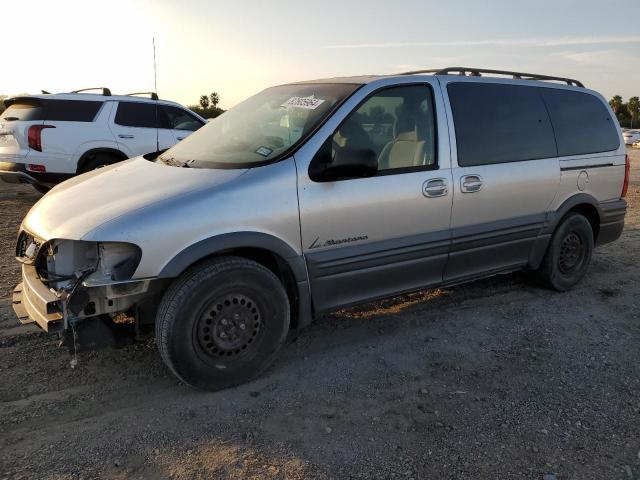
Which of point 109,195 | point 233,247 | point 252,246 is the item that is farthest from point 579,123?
point 109,195

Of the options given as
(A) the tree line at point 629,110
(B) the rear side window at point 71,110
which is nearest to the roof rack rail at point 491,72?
(B) the rear side window at point 71,110

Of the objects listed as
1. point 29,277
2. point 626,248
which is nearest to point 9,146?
point 29,277

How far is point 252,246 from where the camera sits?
324 centimetres

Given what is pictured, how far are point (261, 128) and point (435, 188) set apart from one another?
1.32 m

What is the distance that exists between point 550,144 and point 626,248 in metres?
2.86

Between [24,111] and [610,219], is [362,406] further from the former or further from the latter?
[24,111]

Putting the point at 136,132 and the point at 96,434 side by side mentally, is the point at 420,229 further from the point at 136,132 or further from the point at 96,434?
the point at 136,132

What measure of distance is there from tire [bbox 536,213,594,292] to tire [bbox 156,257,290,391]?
9.25 feet

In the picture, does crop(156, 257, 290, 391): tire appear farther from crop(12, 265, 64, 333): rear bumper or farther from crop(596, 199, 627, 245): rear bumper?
crop(596, 199, 627, 245): rear bumper

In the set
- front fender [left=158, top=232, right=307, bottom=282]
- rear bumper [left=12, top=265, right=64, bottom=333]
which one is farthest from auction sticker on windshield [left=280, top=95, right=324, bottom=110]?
rear bumper [left=12, top=265, right=64, bottom=333]

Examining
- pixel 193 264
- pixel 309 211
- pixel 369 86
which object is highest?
pixel 369 86

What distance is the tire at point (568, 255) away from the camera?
5031mm

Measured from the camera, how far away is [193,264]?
3.15 meters

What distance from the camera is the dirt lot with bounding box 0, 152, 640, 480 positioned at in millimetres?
2662
